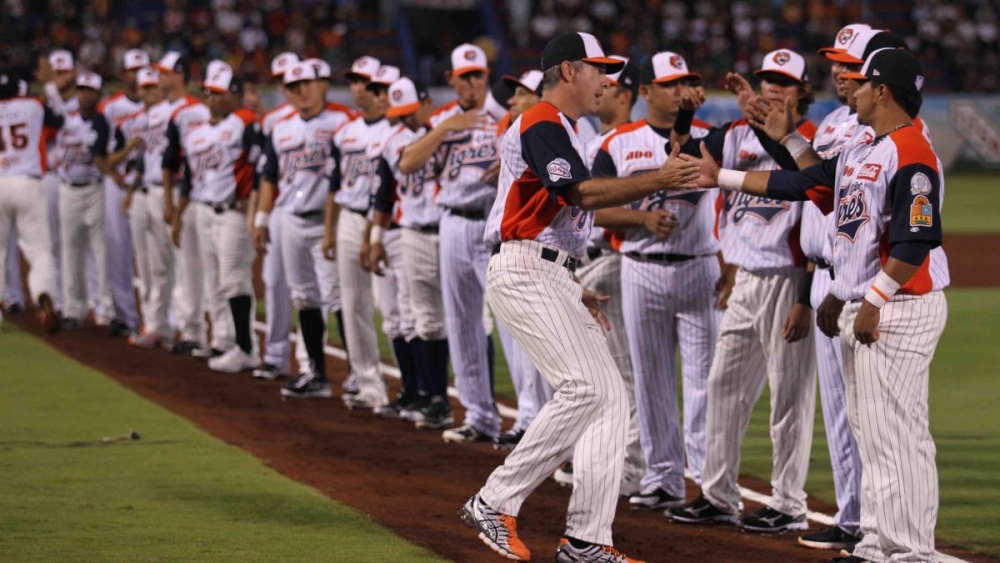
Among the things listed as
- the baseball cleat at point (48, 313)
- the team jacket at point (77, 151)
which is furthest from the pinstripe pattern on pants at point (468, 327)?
the team jacket at point (77, 151)

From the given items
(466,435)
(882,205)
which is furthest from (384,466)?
(882,205)

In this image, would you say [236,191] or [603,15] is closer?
[236,191]

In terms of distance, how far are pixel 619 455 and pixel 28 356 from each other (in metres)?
7.80

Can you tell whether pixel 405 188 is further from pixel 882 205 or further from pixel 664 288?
pixel 882 205

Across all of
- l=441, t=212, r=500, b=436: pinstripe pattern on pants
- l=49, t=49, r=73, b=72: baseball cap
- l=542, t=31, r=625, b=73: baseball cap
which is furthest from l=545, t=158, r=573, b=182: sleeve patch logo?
l=49, t=49, r=73, b=72: baseball cap

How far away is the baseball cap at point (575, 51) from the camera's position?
19.3ft

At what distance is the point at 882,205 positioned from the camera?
214 inches

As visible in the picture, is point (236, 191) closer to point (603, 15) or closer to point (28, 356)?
point (28, 356)

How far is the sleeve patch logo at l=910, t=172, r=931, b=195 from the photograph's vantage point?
5.26 meters

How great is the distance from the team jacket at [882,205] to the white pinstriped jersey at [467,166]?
10.8 feet

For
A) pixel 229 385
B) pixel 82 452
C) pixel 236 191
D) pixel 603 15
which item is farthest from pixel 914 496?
pixel 603 15

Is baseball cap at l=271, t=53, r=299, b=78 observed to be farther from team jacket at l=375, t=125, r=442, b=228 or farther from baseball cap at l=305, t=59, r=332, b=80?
team jacket at l=375, t=125, r=442, b=228

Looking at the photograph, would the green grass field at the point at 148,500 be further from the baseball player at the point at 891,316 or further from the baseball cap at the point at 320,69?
the baseball cap at the point at 320,69

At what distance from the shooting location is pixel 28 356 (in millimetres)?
12141
